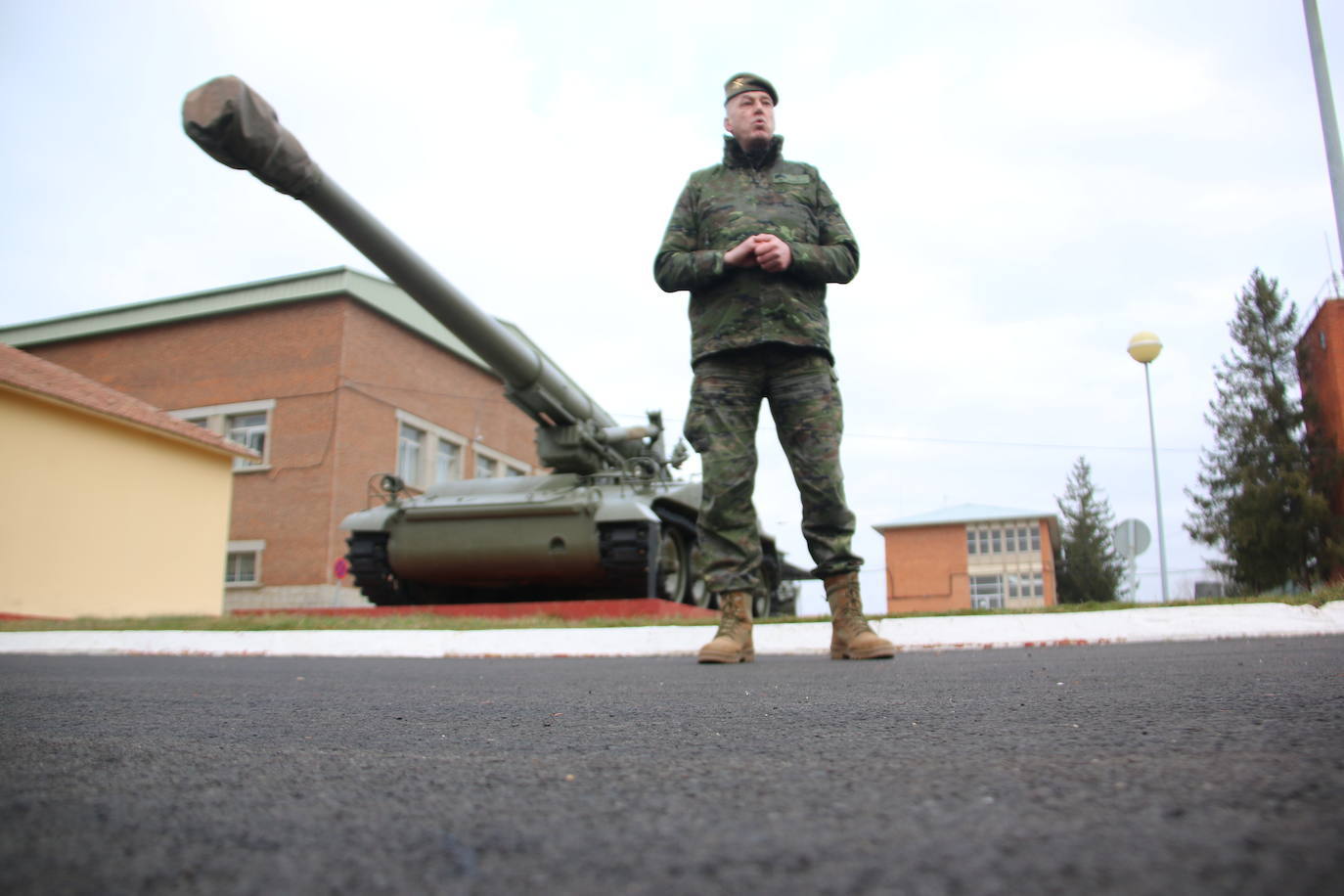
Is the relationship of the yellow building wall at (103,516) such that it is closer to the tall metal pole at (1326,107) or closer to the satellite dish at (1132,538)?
the satellite dish at (1132,538)

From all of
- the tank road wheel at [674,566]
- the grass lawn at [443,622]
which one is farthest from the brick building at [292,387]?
the grass lawn at [443,622]

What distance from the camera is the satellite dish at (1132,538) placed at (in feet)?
40.0

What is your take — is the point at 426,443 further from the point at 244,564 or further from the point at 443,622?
the point at 443,622

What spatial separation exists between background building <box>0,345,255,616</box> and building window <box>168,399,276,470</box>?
19.6ft

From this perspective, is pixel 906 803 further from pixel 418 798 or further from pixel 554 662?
pixel 554 662

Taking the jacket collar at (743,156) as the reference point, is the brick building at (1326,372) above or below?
above

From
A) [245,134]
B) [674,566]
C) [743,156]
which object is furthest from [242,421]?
[743,156]

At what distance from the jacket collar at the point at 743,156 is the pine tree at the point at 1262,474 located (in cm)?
2645

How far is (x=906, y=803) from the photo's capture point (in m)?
0.98

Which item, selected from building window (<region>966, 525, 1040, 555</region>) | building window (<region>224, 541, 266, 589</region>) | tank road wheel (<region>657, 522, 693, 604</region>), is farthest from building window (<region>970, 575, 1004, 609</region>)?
tank road wheel (<region>657, 522, 693, 604</region>)

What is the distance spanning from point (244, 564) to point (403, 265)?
678 inches

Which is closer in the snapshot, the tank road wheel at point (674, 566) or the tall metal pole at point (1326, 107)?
the tall metal pole at point (1326, 107)

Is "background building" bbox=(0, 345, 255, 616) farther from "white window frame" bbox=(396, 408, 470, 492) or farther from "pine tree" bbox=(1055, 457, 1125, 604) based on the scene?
"pine tree" bbox=(1055, 457, 1125, 604)

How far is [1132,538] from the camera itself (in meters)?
12.3
